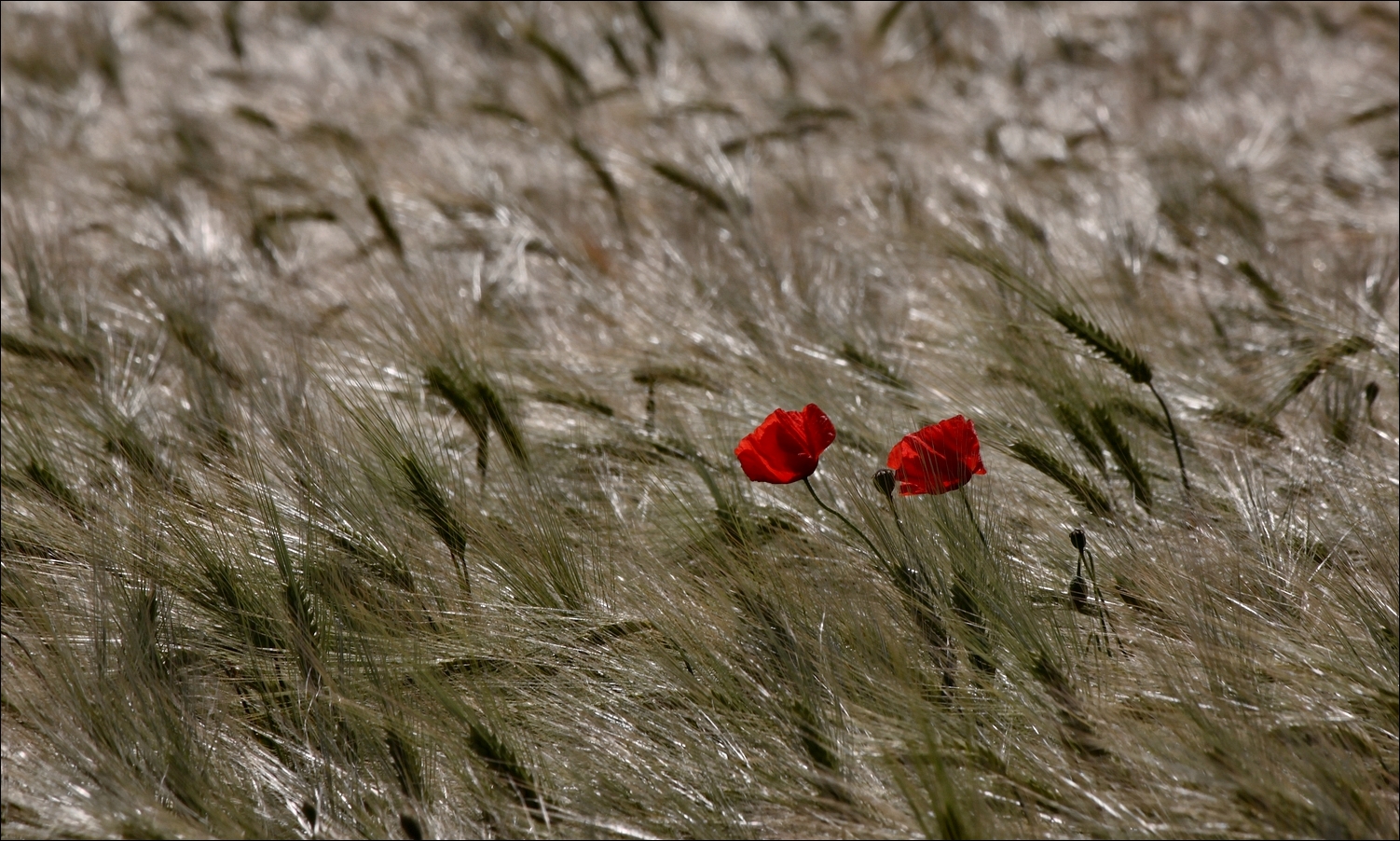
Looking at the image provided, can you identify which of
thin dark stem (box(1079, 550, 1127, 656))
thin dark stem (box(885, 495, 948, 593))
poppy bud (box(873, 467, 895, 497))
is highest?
poppy bud (box(873, 467, 895, 497))

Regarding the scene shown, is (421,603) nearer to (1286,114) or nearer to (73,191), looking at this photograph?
(73,191)

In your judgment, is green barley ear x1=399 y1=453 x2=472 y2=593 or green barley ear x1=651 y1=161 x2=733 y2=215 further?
green barley ear x1=651 y1=161 x2=733 y2=215

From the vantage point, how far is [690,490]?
139cm

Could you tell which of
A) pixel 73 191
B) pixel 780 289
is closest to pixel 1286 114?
pixel 780 289

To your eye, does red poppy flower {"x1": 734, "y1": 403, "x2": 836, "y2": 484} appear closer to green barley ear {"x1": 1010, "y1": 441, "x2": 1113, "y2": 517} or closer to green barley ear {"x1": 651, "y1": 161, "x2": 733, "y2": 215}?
green barley ear {"x1": 1010, "y1": 441, "x2": 1113, "y2": 517}

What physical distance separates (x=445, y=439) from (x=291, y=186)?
1.51 metres

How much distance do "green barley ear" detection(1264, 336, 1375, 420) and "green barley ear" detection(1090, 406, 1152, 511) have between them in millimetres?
333

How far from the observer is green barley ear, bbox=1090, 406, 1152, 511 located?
1.34m

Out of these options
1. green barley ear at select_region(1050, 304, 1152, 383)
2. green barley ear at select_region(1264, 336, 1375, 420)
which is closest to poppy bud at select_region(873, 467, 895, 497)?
green barley ear at select_region(1050, 304, 1152, 383)

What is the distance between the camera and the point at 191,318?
1.85 metres

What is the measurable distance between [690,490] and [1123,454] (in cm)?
54

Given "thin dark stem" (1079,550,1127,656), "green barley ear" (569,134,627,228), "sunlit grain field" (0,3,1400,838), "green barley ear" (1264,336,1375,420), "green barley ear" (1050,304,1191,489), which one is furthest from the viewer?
"green barley ear" (569,134,627,228)

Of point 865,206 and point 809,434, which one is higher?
point 865,206

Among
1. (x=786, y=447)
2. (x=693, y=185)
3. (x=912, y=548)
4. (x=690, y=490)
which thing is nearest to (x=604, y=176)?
(x=693, y=185)
